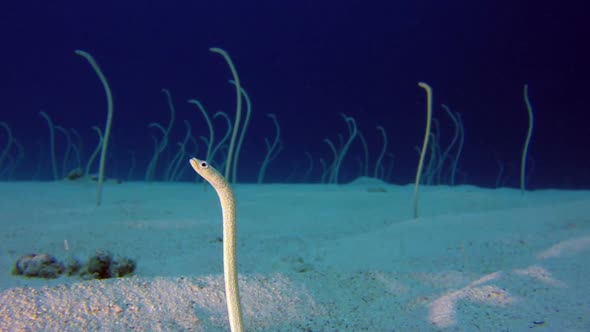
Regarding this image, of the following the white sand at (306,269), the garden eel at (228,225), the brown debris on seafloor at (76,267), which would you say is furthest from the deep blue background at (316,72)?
the garden eel at (228,225)

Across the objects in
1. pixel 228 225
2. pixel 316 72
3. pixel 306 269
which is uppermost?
pixel 316 72

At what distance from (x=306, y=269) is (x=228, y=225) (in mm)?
1804

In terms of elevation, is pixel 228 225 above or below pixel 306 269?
above

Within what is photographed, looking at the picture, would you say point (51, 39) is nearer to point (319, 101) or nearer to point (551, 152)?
point (319, 101)

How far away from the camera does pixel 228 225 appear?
103cm

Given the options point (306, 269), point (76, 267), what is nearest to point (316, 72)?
point (306, 269)

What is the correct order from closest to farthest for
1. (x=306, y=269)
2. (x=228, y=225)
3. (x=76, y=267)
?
(x=228, y=225) → (x=76, y=267) → (x=306, y=269)

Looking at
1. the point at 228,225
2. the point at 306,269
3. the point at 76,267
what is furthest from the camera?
the point at 306,269

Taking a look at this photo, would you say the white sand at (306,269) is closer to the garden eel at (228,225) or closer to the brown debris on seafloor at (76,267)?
the brown debris on seafloor at (76,267)

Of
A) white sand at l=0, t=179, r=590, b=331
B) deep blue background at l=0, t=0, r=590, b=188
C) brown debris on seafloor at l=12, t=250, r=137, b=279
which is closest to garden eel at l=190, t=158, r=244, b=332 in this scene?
white sand at l=0, t=179, r=590, b=331

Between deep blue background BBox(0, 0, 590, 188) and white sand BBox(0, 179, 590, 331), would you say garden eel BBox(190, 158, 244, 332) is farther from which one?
deep blue background BBox(0, 0, 590, 188)

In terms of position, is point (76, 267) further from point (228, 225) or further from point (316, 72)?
point (316, 72)

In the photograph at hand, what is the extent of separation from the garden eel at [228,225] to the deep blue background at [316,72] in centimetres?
2210

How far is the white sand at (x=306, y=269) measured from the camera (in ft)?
5.84
